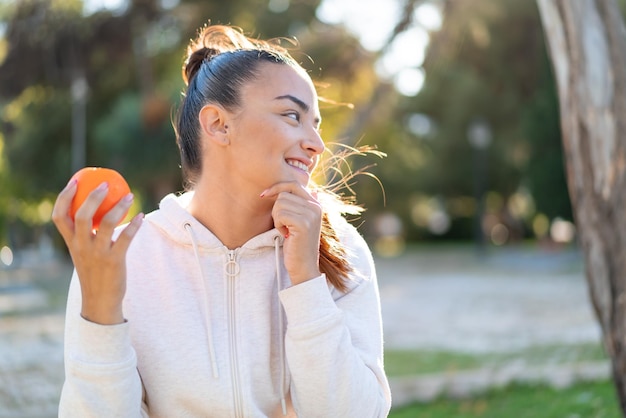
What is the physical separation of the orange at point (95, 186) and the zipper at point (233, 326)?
0.49 meters

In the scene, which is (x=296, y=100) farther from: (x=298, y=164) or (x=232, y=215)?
(x=232, y=215)

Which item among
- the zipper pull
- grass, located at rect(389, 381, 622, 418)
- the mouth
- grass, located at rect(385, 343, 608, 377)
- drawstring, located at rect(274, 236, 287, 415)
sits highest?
the mouth

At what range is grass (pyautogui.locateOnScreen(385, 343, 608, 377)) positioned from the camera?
808 centimetres

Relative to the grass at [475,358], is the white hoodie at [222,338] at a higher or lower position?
higher

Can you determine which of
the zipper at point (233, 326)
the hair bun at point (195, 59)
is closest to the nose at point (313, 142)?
the zipper at point (233, 326)

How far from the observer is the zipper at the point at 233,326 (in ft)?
7.95

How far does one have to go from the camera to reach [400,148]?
3825cm

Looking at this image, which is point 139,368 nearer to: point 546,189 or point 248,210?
point 248,210

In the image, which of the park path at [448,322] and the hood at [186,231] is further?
the park path at [448,322]

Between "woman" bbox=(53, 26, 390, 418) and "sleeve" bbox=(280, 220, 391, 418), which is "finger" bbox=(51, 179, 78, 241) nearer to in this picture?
"woman" bbox=(53, 26, 390, 418)

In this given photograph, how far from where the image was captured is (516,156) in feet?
106

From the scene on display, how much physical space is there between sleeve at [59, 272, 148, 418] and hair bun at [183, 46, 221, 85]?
3.09ft

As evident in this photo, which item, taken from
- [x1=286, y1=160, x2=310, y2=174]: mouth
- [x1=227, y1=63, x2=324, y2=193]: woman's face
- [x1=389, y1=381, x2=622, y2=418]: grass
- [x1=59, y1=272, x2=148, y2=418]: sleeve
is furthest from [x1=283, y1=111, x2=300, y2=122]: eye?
[x1=389, y1=381, x2=622, y2=418]: grass

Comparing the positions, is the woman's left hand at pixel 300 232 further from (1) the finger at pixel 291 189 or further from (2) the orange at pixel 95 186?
(2) the orange at pixel 95 186
